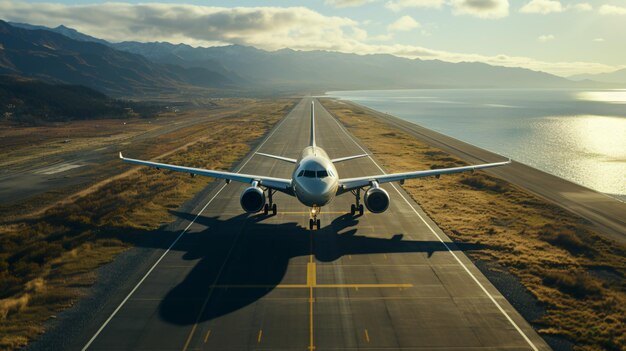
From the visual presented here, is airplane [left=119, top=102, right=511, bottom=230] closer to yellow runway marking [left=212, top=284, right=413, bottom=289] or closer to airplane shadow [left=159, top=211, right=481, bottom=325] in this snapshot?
airplane shadow [left=159, top=211, right=481, bottom=325]

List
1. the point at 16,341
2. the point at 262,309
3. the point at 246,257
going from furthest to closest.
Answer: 1. the point at 246,257
2. the point at 262,309
3. the point at 16,341

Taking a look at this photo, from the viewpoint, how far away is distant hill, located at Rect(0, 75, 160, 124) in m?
147

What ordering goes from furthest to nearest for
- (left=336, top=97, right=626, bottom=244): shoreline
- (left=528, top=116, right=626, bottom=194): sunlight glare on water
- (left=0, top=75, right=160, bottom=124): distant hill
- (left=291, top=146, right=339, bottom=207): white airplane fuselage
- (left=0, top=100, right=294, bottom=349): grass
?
1. (left=0, top=75, right=160, bottom=124): distant hill
2. (left=528, top=116, right=626, bottom=194): sunlight glare on water
3. (left=336, top=97, right=626, bottom=244): shoreline
4. (left=291, top=146, right=339, bottom=207): white airplane fuselage
5. (left=0, top=100, right=294, bottom=349): grass

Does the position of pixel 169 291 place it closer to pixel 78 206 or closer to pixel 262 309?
pixel 262 309

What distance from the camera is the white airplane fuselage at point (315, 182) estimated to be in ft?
87.5

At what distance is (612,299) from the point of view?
836 inches

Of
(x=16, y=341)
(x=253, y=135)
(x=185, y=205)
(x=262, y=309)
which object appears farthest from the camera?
(x=253, y=135)

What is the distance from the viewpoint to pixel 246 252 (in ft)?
89.9

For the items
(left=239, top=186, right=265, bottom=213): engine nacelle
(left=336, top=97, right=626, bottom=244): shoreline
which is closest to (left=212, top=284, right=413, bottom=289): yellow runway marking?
(left=239, top=186, right=265, bottom=213): engine nacelle

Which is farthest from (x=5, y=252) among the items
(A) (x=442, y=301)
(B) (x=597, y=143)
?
(B) (x=597, y=143)

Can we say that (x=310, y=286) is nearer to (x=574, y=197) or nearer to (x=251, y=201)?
(x=251, y=201)

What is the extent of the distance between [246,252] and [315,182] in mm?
7727

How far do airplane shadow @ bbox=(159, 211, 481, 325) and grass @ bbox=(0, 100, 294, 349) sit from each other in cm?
563

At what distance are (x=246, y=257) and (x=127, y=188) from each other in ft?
100
